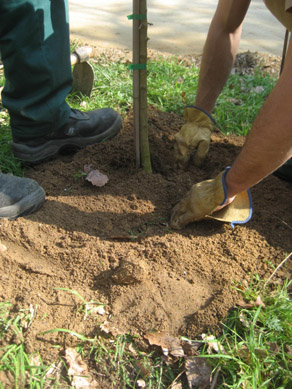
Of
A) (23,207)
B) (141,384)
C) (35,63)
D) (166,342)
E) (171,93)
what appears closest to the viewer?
(141,384)

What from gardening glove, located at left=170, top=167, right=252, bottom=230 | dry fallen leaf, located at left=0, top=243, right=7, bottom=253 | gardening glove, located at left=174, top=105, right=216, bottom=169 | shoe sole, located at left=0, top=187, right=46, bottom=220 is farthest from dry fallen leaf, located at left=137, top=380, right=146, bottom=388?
gardening glove, located at left=174, top=105, right=216, bottom=169

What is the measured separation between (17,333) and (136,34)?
1.53 metres

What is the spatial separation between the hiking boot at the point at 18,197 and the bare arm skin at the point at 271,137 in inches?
42.9

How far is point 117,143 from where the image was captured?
267 cm

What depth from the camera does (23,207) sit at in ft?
6.74

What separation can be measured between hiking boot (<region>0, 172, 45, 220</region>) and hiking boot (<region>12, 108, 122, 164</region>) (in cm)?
44

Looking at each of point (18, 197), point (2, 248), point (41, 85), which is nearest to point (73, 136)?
point (41, 85)

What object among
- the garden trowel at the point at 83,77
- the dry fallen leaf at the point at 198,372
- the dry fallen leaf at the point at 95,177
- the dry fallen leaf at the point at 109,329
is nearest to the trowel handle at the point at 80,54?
the garden trowel at the point at 83,77

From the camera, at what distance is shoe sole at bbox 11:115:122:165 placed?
2561mm

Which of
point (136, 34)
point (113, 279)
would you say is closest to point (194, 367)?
point (113, 279)

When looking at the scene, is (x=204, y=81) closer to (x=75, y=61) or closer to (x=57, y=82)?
(x=57, y=82)

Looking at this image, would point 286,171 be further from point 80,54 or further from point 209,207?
point 80,54

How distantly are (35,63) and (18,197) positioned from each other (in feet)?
2.68

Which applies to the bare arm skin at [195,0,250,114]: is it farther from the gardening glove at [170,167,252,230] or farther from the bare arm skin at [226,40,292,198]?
the bare arm skin at [226,40,292,198]
